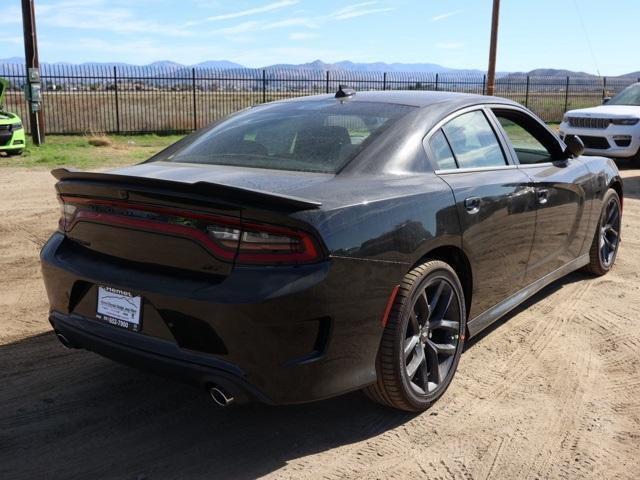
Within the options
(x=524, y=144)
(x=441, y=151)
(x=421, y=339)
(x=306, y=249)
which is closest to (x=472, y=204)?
(x=441, y=151)

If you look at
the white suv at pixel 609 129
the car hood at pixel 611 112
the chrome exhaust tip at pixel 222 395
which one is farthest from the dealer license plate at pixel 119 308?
the car hood at pixel 611 112

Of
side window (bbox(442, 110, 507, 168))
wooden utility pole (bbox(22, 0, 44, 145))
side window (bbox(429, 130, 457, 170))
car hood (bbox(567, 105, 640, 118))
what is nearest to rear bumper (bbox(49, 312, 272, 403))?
side window (bbox(429, 130, 457, 170))

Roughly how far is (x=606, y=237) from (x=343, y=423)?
3670 mm

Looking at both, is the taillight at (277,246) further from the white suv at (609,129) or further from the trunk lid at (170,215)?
the white suv at (609,129)

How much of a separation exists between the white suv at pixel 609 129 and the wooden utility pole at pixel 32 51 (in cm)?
1242

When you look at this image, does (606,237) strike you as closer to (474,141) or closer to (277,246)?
(474,141)

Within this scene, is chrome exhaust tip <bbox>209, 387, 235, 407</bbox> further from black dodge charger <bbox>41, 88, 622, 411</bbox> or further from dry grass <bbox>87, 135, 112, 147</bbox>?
dry grass <bbox>87, 135, 112, 147</bbox>

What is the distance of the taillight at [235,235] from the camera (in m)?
2.71

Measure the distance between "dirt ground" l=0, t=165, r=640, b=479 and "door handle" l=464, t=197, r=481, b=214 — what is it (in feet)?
3.19

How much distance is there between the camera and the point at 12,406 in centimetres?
343

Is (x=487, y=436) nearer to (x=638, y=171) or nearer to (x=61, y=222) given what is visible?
(x=61, y=222)

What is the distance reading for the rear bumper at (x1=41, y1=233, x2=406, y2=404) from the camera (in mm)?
2678

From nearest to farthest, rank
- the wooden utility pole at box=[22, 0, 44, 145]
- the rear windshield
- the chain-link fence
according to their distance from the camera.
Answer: the rear windshield
the wooden utility pole at box=[22, 0, 44, 145]
the chain-link fence

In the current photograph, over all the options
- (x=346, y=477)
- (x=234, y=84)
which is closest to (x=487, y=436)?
(x=346, y=477)
